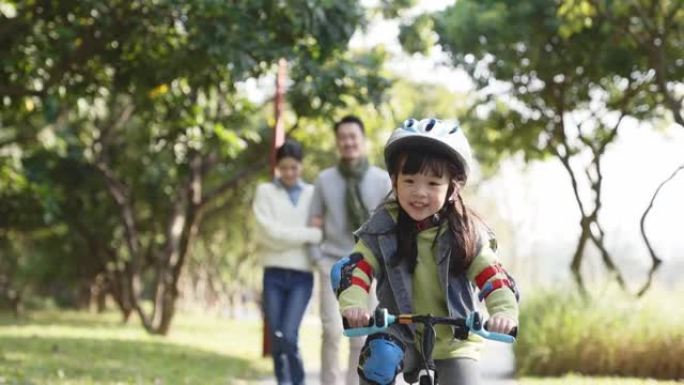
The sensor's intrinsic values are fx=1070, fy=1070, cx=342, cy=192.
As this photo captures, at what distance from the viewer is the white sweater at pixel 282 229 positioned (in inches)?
303

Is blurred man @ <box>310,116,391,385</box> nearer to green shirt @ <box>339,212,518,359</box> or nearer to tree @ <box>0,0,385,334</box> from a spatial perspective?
tree @ <box>0,0,385,334</box>

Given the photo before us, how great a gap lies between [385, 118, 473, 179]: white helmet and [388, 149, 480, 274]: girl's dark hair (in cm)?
3

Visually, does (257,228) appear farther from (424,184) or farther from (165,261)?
(165,261)

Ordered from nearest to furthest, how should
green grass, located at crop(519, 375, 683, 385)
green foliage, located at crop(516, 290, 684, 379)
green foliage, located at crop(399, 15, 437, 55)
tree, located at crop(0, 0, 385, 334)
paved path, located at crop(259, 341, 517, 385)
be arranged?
tree, located at crop(0, 0, 385, 334), green grass, located at crop(519, 375, 683, 385), paved path, located at crop(259, 341, 517, 385), green foliage, located at crop(516, 290, 684, 379), green foliage, located at crop(399, 15, 437, 55)

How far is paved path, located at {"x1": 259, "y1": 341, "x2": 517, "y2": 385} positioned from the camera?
10.7 m

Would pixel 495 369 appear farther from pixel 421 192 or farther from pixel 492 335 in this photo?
pixel 492 335

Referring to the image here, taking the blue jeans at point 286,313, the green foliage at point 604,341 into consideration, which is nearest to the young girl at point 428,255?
the blue jeans at point 286,313

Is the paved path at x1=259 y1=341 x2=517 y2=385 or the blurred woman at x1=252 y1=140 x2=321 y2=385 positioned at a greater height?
the blurred woman at x1=252 y1=140 x2=321 y2=385

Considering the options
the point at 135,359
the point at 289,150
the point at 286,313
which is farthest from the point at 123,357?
the point at 289,150

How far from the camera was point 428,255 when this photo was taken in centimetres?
406

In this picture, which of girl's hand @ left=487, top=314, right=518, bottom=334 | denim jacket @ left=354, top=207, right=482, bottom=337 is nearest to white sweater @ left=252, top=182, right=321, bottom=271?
denim jacket @ left=354, top=207, right=482, bottom=337

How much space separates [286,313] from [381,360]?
400 cm

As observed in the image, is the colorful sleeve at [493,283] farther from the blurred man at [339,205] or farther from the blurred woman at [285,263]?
A: the blurred woman at [285,263]

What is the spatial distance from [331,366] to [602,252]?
26.9ft
